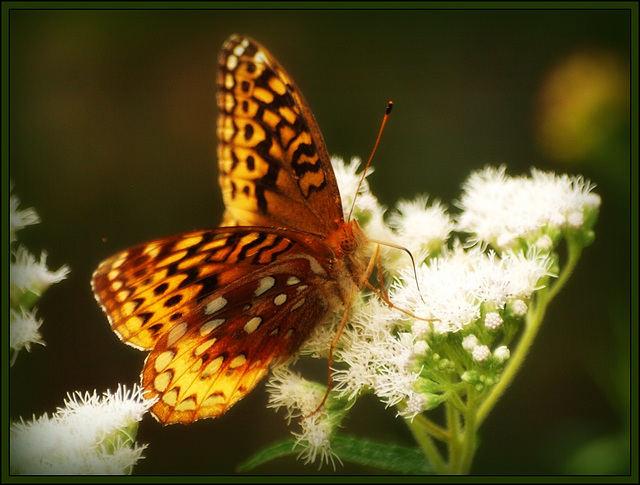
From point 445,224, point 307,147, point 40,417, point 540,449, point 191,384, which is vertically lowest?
point 540,449

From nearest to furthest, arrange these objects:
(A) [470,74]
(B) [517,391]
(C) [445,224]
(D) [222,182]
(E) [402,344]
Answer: (E) [402,344], (D) [222,182], (C) [445,224], (B) [517,391], (A) [470,74]

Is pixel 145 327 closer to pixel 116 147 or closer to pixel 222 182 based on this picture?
pixel 222 182

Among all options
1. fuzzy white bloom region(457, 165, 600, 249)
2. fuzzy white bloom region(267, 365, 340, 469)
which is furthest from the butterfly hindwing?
fuzzy white bloom region(457, 165, 600, 249)

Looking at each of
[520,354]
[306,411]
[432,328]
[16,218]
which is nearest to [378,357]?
[432,328]

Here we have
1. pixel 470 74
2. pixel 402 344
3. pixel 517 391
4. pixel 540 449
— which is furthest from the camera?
pixel 470 74

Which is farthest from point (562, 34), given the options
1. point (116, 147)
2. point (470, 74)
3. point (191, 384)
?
point (191, 384)

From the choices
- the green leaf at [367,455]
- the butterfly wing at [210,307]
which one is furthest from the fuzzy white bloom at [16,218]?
the green leaf at [367,455]

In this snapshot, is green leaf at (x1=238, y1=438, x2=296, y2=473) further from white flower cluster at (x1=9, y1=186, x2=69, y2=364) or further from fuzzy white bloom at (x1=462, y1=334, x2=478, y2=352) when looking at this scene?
white flower cluster at (x1=9, y1=186, x2=69, y2=364)
